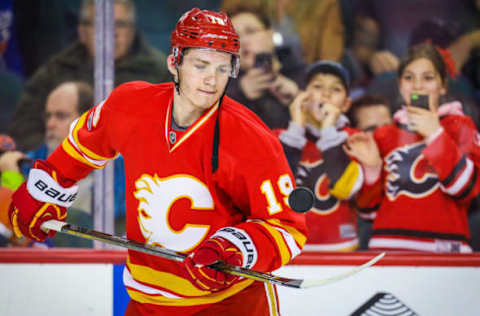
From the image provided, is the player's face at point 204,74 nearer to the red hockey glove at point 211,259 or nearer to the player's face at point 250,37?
the red hockey glove at point 211,259

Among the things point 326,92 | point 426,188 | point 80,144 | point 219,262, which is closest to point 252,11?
point 326,92

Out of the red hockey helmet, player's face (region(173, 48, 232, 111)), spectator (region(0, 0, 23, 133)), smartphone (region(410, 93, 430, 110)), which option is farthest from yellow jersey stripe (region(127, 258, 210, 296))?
smartphone (region(410, 93, 430, 110))

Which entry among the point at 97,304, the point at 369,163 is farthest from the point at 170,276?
the point at 369,163

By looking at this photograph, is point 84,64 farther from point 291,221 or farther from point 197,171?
point 291,221

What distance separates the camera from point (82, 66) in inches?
108

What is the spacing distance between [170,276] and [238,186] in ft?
1.05

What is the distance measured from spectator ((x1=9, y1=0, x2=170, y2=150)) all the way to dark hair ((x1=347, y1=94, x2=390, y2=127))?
87cm

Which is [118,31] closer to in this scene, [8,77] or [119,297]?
[8,77]

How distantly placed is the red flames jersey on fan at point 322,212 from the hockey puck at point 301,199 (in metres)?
1.37

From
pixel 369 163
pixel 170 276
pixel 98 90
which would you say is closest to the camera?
pixel 170 276

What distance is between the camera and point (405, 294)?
7.82 ft

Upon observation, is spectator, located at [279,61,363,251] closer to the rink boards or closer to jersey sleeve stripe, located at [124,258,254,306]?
the rink boards

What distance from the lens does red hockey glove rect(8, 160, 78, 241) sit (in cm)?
176

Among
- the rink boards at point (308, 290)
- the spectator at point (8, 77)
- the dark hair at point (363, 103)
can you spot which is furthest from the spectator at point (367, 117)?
the spectator at point (8, 77)
